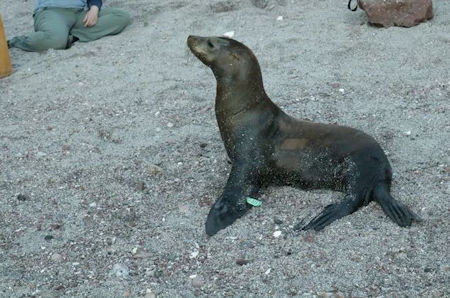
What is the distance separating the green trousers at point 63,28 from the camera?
6.18 metres

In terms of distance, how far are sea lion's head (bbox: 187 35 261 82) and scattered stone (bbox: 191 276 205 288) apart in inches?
41.2

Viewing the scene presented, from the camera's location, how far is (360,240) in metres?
3.23

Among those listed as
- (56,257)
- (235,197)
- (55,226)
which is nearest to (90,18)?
(55,226)

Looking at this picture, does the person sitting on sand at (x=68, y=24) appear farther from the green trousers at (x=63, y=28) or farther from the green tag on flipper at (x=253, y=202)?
the green tag on flipper at (x=253, y=202)

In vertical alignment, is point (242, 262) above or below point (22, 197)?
above

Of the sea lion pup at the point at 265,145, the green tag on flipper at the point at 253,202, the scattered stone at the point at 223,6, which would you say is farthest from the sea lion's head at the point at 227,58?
the scattered stone at the point at 223,6

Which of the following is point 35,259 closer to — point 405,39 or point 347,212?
point 347,212

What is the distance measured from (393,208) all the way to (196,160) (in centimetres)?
122

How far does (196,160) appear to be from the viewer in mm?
4148

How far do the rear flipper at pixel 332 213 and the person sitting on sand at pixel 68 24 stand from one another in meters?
3.52

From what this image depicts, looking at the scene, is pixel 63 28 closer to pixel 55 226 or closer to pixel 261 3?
pixel 261 3

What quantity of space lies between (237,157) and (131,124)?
1242 millimetres

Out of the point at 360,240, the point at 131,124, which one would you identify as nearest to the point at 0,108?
the point at 131,124

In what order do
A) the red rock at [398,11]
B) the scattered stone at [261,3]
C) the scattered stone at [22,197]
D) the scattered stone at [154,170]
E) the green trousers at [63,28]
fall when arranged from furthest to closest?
the scattered stone at [261,3], the green trousers at [63,28], the red rock at [398,11], the scattered stone at [154,170], the scattered stone at [22,197]
